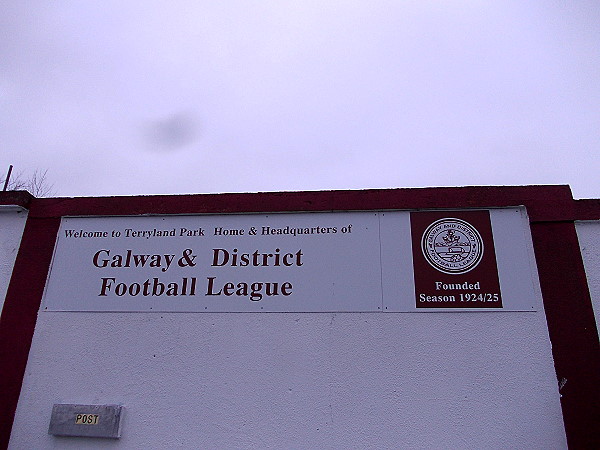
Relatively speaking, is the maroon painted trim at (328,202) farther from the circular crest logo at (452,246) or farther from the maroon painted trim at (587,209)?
the circular crest logo at (452,246)

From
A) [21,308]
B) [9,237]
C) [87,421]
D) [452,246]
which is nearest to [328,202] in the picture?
[452,246]

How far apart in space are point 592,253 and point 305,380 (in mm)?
2517

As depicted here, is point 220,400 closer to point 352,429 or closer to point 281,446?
point 281,446

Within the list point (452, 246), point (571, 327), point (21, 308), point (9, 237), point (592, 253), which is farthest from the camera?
point (9, 237)

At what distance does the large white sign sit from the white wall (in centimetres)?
13

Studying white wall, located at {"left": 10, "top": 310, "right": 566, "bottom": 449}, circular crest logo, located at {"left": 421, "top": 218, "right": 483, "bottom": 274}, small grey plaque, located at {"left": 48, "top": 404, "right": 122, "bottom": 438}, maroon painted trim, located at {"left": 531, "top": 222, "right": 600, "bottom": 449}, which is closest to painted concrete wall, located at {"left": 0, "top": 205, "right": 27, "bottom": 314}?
white wall, located at {"left": 10, "top": 310, "right": 566, "bottom": 449}

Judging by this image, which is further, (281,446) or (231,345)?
(231,345)

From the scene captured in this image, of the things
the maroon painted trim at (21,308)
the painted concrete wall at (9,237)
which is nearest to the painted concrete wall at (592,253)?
the maroon painted trim at (21,308)

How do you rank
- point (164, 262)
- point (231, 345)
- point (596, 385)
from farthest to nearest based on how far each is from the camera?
point (164, 262) < point (231, 345) < point (596, 385)

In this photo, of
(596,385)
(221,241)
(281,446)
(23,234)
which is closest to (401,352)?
(281,446)

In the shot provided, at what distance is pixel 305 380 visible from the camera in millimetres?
3805

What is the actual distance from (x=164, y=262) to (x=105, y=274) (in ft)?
1.72

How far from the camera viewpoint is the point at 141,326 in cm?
409

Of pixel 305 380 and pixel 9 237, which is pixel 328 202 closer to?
pixel 305 380
